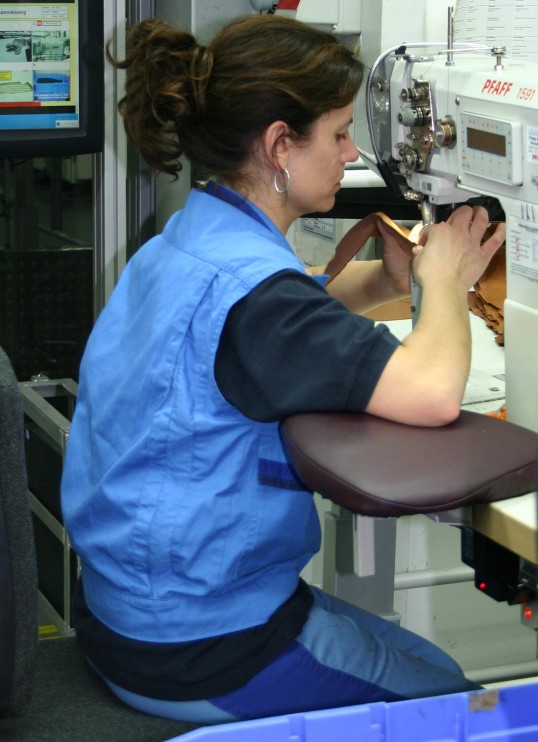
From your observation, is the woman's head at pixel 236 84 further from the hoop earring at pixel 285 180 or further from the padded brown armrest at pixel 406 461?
the padded brown armrest at pixel 406 461

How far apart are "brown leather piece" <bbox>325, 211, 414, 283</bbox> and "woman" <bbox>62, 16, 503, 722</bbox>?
0.93 ft

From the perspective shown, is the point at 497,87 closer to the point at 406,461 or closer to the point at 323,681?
the point at 406,461

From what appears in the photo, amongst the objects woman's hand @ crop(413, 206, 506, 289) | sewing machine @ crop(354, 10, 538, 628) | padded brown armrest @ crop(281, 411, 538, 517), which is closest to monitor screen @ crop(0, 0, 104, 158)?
sewing machine @ crop(354, 10, 538, 628)

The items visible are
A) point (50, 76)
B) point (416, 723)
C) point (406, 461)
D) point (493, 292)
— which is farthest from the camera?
point (50, 76)

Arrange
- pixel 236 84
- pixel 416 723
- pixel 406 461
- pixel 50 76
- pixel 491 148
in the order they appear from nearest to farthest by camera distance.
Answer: pixel 406 461 < pixel 416 723 < pixel 236 84 < pixel 491 148 < pixel 50 76

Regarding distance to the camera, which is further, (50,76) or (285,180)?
(50,76)

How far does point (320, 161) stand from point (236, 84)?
0.16 meters

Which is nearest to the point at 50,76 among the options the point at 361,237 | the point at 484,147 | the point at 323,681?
the point at 361,237

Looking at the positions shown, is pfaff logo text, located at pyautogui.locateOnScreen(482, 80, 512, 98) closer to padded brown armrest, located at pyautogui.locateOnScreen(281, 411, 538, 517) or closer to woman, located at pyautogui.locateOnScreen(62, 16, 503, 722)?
woman, located at pyautogui.locateOnScreen(62, 16, 503, 722)

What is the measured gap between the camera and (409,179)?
1688 millimetres

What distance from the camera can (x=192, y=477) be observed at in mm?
1231

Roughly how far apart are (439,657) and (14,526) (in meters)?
0.61

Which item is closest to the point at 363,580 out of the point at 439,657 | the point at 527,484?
the point at 439,657

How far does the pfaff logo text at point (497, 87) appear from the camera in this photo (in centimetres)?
138
